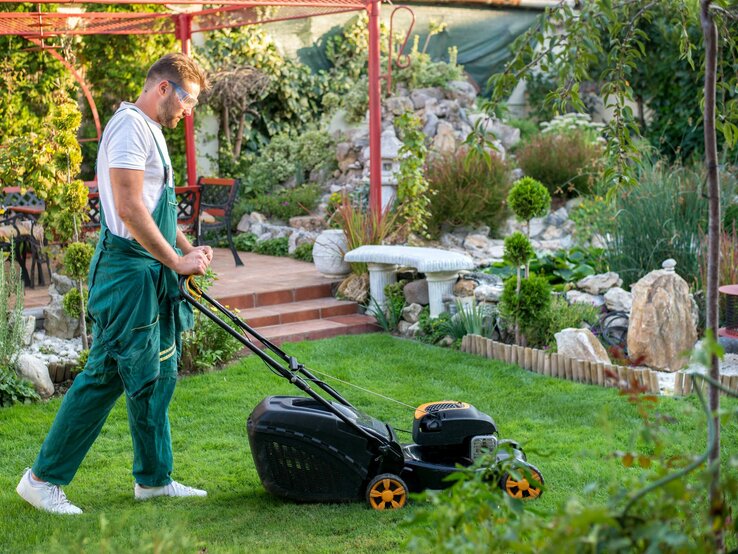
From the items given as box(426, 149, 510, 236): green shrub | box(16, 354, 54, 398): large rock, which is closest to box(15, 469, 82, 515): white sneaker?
box(16, 354, 54, 398): large rock

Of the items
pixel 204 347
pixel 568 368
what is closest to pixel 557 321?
pixel 568 368

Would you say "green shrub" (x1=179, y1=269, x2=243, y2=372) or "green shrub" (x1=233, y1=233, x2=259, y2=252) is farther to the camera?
"green shrub" (x1=233, y1=233, x2=259, y2=252)

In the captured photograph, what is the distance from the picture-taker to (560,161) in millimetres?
11250

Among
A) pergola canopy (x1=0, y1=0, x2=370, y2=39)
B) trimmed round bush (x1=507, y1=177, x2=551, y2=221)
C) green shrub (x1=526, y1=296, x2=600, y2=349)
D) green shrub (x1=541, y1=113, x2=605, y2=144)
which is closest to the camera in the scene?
green shrub (x1=526, y1=296, x2=600, y2=349)

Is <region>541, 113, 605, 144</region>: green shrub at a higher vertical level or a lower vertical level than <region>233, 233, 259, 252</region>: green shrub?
higher

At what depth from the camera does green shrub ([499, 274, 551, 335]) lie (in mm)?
6387

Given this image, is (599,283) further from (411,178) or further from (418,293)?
(411,178)

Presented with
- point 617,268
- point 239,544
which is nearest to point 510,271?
point 617,268

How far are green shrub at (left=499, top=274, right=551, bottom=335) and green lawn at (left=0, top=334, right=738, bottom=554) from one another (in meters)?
0.40

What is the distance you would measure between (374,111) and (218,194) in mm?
2285

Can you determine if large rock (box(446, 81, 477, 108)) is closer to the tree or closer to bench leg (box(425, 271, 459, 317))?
bench leg (box(425, 271, 459, 317))

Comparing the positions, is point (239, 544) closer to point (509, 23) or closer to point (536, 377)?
point (536, 377)

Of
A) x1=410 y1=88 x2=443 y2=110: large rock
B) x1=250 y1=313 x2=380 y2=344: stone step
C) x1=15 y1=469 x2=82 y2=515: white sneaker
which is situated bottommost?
x1=15 y1=469 x2=82 y2=515: white sneaker

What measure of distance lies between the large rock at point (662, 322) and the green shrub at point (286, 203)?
19.5ft
